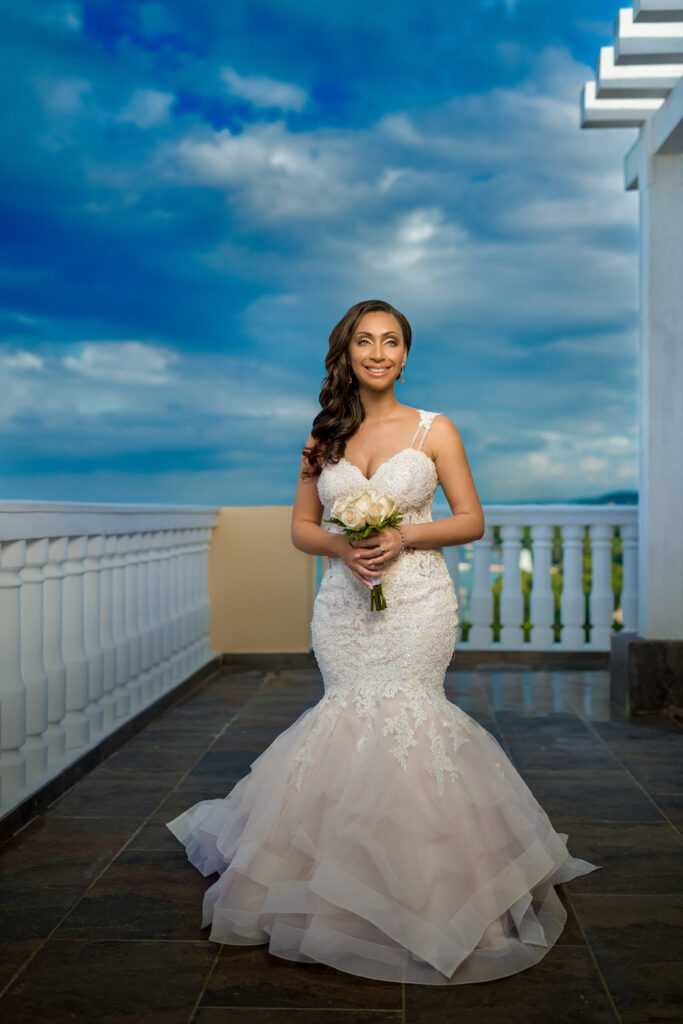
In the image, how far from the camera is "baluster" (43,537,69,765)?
3912mm

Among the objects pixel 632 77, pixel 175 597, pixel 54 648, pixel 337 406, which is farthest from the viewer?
pixel 175 597

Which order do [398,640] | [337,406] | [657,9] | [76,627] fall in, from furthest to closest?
1. [657,9]
2. [76,627]
3. [337,406]
4. [398,640]

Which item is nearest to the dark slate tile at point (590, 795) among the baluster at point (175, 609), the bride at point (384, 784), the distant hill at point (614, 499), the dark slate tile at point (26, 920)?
the bride at point (384, 784)

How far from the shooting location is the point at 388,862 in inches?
96.7

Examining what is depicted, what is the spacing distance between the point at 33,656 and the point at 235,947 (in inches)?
66.5

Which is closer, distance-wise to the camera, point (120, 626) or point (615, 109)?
point (120, 626)

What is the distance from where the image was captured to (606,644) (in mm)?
7105

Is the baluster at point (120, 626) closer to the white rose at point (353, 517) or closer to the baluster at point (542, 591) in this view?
the white rose at point (353, 517)

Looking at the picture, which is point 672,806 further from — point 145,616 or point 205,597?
point 205,597

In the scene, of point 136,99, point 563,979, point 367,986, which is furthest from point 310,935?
point 136,99

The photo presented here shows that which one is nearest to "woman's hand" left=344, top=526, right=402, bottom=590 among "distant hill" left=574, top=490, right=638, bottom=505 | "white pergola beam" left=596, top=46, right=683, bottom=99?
"white pergola beam" left=596, top=46, right=683, bottom=99

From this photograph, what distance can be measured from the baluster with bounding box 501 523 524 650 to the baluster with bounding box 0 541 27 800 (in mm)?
4257

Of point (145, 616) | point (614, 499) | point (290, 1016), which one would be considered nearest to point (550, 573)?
point (614, 499)

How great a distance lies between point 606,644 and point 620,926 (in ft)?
15.3
